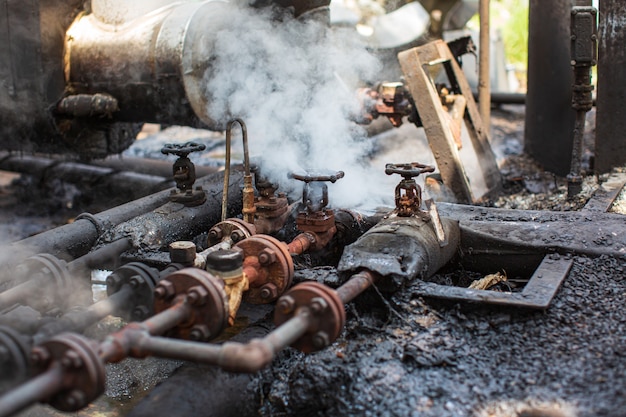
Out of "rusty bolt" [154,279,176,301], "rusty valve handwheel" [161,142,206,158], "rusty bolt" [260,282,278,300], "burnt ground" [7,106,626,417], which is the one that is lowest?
"burnt ground" [7,106,626,417]

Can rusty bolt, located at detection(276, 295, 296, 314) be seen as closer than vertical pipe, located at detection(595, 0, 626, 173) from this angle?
Yes

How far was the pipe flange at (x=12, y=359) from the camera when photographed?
2.32 m

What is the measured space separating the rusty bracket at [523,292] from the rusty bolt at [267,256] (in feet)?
2.31

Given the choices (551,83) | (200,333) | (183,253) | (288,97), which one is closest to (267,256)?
(183,253)

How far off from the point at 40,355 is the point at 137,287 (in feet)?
2.28

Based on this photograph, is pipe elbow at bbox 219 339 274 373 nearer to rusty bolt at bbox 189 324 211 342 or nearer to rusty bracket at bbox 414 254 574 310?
rusty bolt at bbox 189 324 211 342

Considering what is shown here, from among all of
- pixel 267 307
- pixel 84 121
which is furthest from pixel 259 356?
pixel 84 121

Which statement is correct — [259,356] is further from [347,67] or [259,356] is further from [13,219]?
[13,219]

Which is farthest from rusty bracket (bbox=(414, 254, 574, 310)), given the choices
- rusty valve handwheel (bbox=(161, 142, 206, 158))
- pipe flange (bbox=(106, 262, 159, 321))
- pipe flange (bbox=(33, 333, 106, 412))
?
rusty valve handwheel (bbox=(161, 142, 206, 158))

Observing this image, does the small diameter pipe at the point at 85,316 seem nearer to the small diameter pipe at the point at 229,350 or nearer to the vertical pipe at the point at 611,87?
the small diameter pipe at the point at 229,350

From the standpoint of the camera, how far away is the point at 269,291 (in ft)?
10.2

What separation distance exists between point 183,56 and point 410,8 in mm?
8815

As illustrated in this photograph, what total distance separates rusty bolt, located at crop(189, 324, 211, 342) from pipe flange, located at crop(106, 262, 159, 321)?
31 cm

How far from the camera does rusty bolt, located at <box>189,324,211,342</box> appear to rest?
2.64 m
